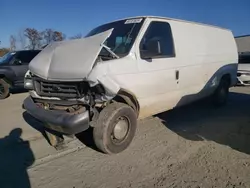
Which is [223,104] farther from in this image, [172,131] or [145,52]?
[145,52]

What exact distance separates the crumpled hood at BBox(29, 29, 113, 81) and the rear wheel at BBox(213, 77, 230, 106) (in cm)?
428

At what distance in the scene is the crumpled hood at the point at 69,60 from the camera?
398cm

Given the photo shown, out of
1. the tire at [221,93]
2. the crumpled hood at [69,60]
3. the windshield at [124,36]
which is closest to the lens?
the crumpled hood at [69,60]

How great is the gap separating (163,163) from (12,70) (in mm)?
8789

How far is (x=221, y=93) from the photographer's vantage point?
295 inches

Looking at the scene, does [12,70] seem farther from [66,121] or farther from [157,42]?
[66,121]

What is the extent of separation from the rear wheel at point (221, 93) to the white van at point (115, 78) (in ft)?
4.96

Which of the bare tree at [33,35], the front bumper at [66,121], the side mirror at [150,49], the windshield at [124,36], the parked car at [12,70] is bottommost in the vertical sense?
the bare tree at [33,35]

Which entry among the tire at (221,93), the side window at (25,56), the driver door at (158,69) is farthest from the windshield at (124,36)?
the side window at (25,56)

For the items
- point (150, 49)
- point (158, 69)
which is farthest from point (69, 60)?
point (158, 69)

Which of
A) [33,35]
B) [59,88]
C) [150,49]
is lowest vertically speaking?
[33,35]

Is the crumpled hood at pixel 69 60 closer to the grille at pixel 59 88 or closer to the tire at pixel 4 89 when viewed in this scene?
the grille at pixel 59 88

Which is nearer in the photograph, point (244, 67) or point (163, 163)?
point (163, 163)

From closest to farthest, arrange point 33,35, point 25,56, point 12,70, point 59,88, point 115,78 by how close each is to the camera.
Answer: point 115,78 < point 59,88 < point 12,70 < point 25,56 < point 33,35
